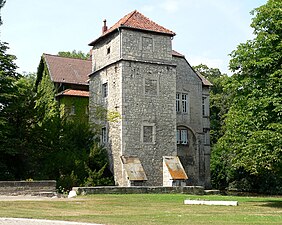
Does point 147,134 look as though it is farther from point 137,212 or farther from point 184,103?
point 137,212

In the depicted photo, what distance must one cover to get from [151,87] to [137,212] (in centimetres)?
1761

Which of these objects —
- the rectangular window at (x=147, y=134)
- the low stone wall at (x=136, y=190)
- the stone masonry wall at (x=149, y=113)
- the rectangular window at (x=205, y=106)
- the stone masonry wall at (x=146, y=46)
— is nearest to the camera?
the low stone wall at (x=136, y=190)

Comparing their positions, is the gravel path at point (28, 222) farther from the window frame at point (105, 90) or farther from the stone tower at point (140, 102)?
the window frame at point (105, 90)

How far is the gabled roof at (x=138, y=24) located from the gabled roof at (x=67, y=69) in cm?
683

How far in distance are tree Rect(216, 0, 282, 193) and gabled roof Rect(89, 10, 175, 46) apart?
12243 mm

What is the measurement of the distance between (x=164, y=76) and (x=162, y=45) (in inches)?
89.2

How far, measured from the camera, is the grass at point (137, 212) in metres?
13.0

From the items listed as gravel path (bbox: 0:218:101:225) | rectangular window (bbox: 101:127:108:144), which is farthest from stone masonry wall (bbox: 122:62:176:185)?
gravel path (bbox: 0:218:101:225)

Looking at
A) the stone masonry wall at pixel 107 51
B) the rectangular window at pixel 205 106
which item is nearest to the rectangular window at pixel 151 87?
the stone masonry wall at pixel 107 51

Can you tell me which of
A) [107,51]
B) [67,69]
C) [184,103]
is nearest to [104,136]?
[107,51]

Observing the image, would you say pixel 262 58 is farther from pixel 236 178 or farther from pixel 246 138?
pixel 236 178

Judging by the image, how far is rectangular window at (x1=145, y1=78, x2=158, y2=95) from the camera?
32625 millimetres

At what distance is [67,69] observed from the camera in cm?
4184

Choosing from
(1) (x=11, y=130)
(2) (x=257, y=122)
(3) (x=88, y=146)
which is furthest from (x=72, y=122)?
Answer: (2) (x=257, y=122)
